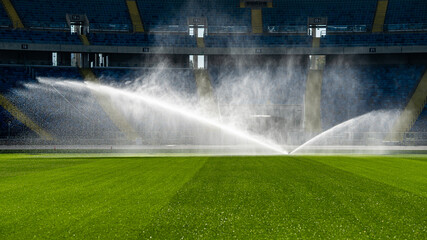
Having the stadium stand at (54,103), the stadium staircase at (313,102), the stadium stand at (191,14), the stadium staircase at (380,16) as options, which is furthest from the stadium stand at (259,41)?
the stadium stand at (54,103)

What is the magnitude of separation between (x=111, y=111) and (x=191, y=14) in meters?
13.0

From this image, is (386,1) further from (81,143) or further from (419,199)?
(419,199)

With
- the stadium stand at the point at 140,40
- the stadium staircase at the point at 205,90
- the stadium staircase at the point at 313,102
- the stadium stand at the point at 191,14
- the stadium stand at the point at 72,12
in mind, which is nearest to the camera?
the stadium staircase at the point at 313,102

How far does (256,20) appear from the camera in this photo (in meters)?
37.7

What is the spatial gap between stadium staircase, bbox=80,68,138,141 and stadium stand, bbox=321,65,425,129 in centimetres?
1590

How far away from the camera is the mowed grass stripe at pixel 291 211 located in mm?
4895

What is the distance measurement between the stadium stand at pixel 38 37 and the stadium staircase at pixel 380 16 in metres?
27.5

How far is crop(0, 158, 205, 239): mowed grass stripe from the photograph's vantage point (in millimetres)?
5043

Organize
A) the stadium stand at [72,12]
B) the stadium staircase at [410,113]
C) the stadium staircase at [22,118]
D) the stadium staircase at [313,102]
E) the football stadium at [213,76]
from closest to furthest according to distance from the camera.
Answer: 1. the stadium staircase at [410,113]
2. the football stadium at [213,76]
3. the stadium staircase at [22,118]
4. the stadium staircase at [313,102]
5. the stadium stand at [72,12]

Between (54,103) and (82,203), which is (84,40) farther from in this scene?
(82,203)

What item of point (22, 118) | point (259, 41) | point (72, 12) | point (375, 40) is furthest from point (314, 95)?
point (22, 118)

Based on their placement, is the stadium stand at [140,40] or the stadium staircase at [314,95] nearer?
the stadium staircase at [314,95]

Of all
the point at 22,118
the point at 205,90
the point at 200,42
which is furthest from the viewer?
the point at 200,42

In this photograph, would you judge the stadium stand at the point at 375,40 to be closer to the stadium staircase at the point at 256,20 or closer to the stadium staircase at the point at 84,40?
the stadium staircase at the point at 256,20
